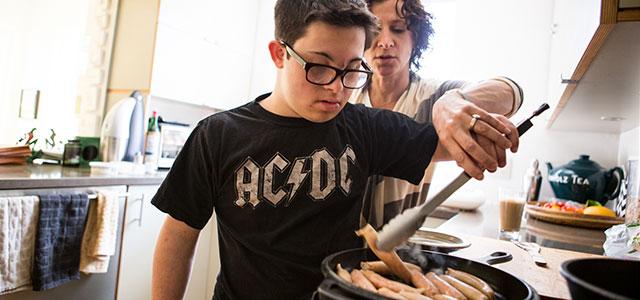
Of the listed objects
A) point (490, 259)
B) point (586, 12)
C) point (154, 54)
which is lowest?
point (490, 259)

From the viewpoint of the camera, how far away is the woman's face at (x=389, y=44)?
117 cm

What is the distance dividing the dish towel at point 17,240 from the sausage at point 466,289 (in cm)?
156

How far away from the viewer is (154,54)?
2.59m

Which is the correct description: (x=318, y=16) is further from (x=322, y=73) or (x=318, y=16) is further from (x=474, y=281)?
(x=474, y=281)

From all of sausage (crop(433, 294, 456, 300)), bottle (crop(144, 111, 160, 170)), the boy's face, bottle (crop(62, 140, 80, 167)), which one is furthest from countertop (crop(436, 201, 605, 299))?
bottle (crop(62, 140, 80, 167))

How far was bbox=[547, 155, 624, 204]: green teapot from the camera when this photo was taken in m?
2.31

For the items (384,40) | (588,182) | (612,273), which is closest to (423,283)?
(612,273)

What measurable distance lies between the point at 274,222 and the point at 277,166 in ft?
0.38

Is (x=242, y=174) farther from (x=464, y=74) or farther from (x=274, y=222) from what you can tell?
(x=464, y=74)

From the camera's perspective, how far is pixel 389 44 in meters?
A: 1.20

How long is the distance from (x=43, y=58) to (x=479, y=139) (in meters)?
3.27

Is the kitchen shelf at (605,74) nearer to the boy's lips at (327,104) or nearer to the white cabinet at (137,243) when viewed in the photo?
the boy's lips at (327,104)

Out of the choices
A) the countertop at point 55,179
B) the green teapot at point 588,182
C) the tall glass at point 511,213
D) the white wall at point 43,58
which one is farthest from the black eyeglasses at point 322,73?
the white wall at point 43,58

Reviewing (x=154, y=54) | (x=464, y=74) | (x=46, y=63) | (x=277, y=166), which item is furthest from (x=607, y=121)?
(x=46, y=63)
